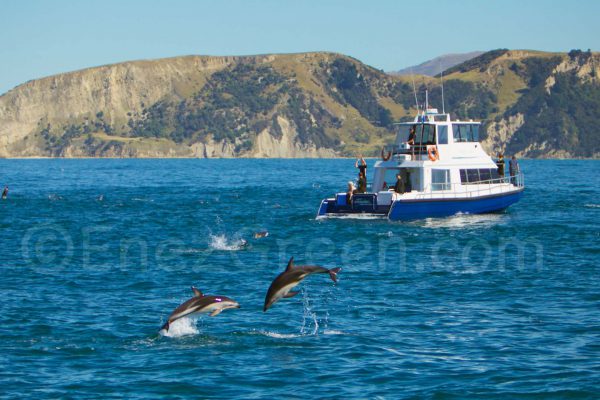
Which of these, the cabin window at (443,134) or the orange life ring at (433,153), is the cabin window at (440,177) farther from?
the cabin window at (443,134)

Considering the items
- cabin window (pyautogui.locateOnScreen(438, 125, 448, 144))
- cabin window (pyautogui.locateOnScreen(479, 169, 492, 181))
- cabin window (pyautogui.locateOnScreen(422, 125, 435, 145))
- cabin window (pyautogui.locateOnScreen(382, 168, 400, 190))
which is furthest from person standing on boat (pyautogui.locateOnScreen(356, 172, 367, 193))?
→ cabin window (pyautogui.locateOnScreen(479, 169, 492, 181))

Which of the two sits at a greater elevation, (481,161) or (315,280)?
(481,161)

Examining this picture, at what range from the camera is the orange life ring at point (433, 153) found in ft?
153

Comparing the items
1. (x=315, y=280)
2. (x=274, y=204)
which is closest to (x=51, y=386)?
(x=315, y=280)

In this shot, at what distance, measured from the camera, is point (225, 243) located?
1512 inches

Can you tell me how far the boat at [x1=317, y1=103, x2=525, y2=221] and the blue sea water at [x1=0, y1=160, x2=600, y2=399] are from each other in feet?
2.99

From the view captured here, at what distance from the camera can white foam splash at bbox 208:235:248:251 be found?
121 ft

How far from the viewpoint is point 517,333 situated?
67.1 feet

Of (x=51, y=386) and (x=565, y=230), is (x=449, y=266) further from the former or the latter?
(x=51, y=386)

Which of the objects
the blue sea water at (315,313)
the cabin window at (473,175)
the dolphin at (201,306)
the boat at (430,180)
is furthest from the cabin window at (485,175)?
the dolphin at (201,306)

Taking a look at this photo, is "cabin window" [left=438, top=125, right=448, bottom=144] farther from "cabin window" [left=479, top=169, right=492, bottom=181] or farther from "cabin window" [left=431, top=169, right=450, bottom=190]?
"cabin window" [left=479, top=169, right=492, bottom=181]

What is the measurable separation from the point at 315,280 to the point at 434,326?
27.3ft

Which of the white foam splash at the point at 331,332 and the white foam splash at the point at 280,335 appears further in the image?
the white foam splash at the point at 331,332

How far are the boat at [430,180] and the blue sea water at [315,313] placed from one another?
91 centimetres
